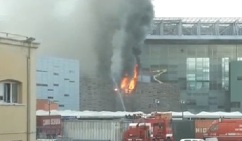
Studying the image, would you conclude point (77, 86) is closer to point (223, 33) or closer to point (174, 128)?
point (223, 33)

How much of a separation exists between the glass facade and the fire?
24234 mm

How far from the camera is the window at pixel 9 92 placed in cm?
2020

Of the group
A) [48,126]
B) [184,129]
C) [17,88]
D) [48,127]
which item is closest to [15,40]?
[17,88]

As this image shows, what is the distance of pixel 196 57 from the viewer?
119438mm

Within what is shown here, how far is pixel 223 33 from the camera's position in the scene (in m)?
117

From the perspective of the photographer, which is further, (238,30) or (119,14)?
(238,30)

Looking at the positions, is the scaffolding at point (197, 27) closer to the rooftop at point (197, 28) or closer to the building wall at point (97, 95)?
the rooftop at point (197, 28)

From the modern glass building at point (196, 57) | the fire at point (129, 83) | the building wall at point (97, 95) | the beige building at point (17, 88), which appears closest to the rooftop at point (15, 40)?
the beige building at point (17, 88)

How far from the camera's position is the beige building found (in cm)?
1988

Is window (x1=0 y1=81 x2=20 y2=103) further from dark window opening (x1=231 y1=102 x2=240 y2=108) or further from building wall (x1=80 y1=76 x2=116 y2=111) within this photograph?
dark window opening (x1=231 y1=102 x2=240 y2=108)

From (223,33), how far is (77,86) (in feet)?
129

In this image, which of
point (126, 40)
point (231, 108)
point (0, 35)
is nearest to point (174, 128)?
point (0, 35)

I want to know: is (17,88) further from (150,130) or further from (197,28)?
(197,28)

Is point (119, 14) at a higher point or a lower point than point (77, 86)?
higher
